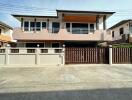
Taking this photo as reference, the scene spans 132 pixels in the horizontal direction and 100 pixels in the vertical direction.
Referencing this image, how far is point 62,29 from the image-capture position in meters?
24.5

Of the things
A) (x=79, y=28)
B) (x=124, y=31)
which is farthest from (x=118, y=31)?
(x=79, y=28)

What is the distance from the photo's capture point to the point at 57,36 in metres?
24.4

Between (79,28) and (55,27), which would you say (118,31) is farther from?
(55,27)

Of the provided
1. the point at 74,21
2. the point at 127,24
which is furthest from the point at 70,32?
the point at 127,24

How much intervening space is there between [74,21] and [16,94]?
2015 cm

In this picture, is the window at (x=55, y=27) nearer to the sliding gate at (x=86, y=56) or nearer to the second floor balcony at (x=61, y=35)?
the second floor balcony at (x=61, y=35)

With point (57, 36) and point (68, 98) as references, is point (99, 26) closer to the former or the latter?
point (57, 36)

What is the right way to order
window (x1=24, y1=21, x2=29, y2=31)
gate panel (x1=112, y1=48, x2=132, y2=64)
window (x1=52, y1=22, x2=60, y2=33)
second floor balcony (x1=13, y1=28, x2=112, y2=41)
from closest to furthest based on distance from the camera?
gate panel (x1=112, y1=48, x2=132, y2=64) < second floor balcony (x1=13, y1=28, x2=112, y2=41) < window (x1=24, y1=21, x2=29, y2=31) < window (x1=52, y1=22, x2=60, y2=33)

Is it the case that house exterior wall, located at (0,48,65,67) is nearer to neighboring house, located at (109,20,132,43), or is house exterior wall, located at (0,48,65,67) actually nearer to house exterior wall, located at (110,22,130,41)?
neighboring house, located at (109,20,132,43)

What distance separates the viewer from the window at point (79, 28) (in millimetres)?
26172

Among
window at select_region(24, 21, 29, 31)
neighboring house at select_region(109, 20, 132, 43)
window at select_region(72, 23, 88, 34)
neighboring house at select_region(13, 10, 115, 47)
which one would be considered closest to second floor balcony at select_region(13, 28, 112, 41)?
neighboring house at select_region(13, 10, 115, 47)

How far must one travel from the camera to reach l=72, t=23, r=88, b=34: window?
85.9ft

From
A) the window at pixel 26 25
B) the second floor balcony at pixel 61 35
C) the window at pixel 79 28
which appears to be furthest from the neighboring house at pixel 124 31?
the window at pixel 26 25

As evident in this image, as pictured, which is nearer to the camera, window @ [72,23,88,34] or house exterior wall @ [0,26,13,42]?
window @ [72,23,88,34]
